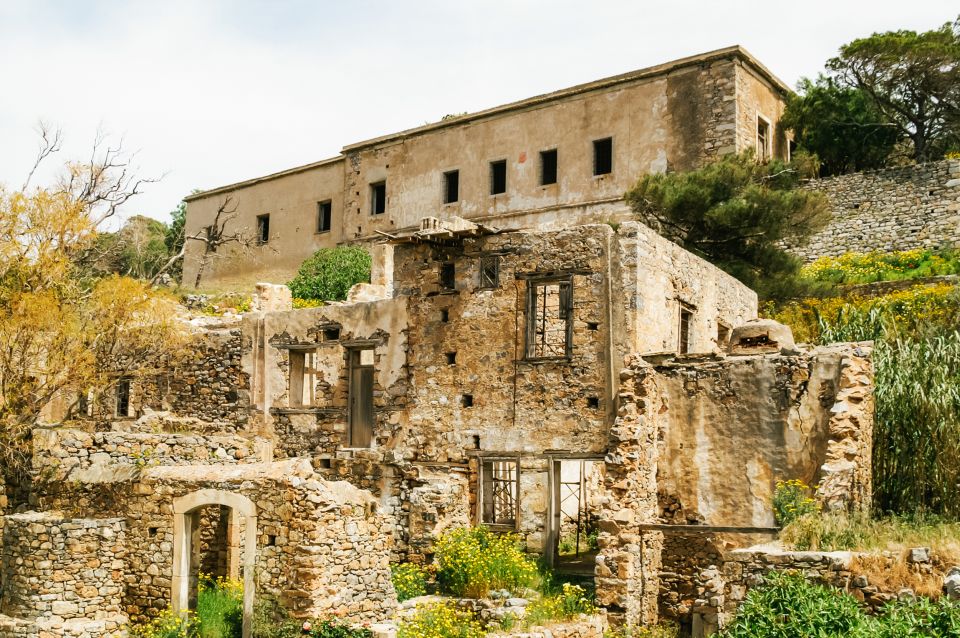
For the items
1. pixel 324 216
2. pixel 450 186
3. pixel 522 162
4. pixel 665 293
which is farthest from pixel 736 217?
pixel 324 216

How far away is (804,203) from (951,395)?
9310 mm

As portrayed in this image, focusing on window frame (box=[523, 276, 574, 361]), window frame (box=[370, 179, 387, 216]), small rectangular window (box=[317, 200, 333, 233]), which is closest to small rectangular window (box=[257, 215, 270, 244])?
small rectangular window (box=[317, 200, 333, 233])

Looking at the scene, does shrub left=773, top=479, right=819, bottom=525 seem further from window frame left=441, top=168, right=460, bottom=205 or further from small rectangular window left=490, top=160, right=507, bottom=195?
window frame left=441, top=168, right=460, bottom=205

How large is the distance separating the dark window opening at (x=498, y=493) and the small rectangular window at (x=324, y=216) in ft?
57.3

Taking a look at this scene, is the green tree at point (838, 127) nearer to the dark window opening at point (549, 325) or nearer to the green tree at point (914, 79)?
the green tree at point (914, 79)

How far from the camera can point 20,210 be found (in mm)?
18000

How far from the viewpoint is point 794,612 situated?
1077 centimetres

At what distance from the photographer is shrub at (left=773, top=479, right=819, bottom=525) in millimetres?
13375

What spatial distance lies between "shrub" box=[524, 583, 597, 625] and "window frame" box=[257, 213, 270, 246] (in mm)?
23552

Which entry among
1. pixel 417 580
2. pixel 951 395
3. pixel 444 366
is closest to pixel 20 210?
pixel 444 366

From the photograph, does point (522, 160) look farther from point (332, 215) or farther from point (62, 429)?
point (62, 429)

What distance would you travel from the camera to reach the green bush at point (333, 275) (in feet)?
97.9

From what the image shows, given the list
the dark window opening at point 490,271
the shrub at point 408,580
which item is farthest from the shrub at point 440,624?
the dark window opening at point 490,271

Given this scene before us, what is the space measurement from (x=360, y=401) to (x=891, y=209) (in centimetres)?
1657
